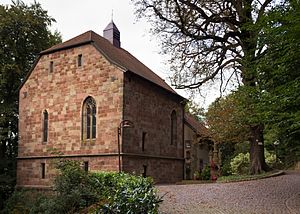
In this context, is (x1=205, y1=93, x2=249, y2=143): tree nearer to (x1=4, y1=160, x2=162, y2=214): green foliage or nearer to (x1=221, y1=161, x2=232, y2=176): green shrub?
(x1=221, y1=161, x2=232, y2=176): green shrub

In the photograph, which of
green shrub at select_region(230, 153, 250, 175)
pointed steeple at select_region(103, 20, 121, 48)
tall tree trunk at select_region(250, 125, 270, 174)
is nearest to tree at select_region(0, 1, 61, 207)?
pointed steeple at select_region(103, 20, 121, 48)

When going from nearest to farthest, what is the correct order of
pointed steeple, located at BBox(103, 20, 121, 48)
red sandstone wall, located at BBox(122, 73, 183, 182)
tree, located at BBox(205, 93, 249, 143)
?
red sandstone wall, located at BBox(122, 73, 183, 182), tree, located at BBox(205, 93, 249, 143), pointed steeple, located at BBox(103, 20, 121, 48)

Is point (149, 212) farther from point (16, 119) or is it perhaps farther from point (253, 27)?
point (16, 119)

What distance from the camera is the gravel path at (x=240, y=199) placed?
11.8 m

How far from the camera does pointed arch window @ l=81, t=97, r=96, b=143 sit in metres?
23.3

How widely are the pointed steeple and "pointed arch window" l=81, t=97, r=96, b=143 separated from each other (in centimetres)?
800

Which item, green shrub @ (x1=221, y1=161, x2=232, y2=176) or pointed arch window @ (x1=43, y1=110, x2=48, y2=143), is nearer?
pointed arch window @ (x1=43, y1=110, x2=48, y2=143)

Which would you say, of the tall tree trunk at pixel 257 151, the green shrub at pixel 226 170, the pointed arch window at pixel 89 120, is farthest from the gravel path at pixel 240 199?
the green shrub at pixel 226 170

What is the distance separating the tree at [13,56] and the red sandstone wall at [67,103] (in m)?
1.69

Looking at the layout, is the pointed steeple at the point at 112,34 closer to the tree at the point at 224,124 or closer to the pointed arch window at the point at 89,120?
the pointed arch window at the point at 89,120

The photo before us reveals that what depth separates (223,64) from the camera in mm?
20625

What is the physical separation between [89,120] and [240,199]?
12508 mm

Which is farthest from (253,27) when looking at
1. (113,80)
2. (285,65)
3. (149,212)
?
(113,80)

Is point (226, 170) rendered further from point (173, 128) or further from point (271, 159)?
point (271, 159)
